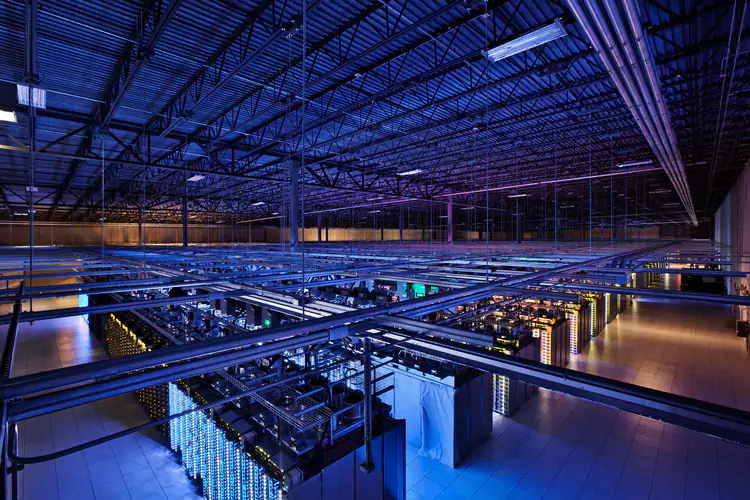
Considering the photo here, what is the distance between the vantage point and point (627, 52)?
4.07 m

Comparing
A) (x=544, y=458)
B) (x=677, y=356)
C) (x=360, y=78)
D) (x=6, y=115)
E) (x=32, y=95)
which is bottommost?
(x=544, y=458)

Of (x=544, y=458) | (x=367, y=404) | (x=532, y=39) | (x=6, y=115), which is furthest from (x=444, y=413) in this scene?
(x=6, y=115)

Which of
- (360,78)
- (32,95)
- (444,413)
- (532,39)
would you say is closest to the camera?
(532,39)

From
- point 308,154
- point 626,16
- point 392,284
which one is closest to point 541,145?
point 392,284

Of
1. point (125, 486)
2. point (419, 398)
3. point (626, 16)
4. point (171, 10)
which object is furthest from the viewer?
point (419, 398)

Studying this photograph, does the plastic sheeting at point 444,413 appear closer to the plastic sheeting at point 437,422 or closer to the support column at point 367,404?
the plastic sheeting at point 437,422

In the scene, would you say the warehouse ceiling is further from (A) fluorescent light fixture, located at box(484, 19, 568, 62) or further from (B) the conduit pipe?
(A) fluorescent light fixture, located at box(484, 19, 568, 62)

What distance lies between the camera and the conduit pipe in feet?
10.9

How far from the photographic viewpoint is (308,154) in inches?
522

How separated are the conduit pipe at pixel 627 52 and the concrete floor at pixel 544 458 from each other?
594cm

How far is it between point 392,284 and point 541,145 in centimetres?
728

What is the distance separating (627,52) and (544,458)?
6.25m

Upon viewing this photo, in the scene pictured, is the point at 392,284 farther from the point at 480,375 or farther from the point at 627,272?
the point at 627,272

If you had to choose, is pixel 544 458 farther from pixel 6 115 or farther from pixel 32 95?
pixel 32 95
